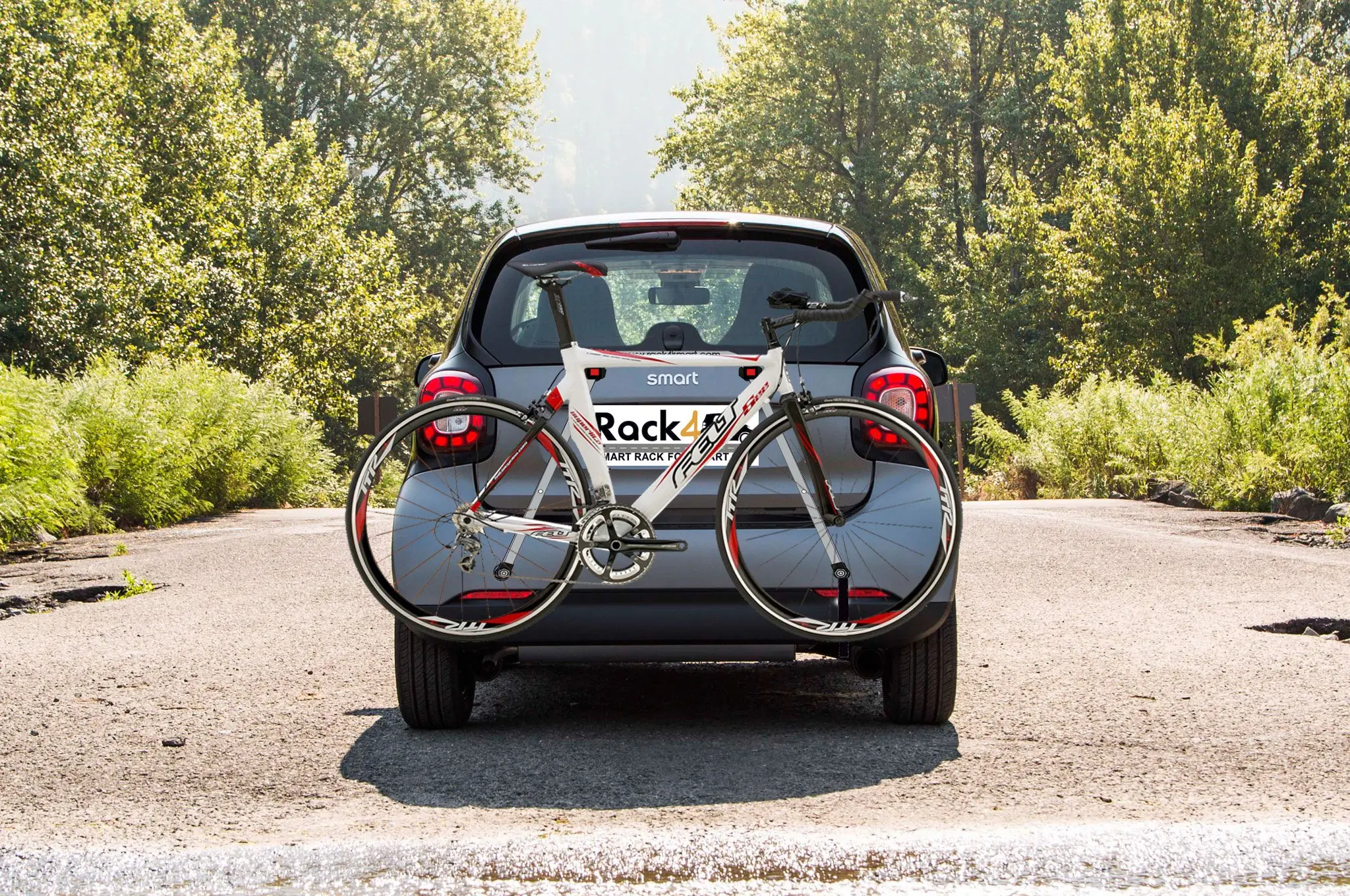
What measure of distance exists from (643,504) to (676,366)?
0.52m

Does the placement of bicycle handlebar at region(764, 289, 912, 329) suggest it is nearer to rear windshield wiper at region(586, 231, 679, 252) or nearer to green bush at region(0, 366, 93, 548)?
rear windshield wiper at region(586, 231, 679, 252)

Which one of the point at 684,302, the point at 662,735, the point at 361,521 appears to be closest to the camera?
the point at 361,521

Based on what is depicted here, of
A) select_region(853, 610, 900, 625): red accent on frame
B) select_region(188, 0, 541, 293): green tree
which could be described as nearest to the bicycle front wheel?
select_region(853, 610, 900, 625): red accent on frame

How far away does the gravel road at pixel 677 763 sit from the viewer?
393 centimetres

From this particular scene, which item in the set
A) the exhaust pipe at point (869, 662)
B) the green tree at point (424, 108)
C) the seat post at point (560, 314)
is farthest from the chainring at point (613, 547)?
the green tree at point (424, 108)

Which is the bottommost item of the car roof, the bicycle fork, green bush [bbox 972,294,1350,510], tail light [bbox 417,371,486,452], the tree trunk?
green bush [bbox 972,294,1350,510]

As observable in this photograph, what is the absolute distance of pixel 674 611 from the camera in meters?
5.13

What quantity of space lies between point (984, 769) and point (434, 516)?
2088 mm

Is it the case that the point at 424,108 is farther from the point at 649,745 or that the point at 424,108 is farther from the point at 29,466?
the point at 649,745

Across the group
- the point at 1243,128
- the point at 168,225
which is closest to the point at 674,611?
the point at 168,225

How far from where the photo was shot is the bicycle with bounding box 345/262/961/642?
202 inches

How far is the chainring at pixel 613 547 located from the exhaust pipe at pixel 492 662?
529 millimetres

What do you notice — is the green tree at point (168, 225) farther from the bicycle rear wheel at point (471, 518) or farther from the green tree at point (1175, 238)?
the green tree at point (1175, 238)

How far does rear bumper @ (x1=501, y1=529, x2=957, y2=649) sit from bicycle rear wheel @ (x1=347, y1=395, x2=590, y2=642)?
90 millimetres
